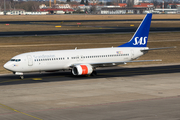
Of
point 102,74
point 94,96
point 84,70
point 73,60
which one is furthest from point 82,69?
point 94,96

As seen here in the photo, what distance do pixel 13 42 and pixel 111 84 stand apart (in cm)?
5398

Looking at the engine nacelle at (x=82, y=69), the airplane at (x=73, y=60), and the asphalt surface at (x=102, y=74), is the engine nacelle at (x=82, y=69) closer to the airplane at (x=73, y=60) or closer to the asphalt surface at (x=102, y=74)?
the airplane at (x=73, y=60)

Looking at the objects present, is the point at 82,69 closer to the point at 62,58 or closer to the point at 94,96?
the point at 62,58

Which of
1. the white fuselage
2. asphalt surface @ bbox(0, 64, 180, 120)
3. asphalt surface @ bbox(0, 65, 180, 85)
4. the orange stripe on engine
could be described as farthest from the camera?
the orange stripe on engine

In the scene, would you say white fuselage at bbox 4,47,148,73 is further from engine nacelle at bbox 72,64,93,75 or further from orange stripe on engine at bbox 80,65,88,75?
orange stripe on engine at bbox 80,65,88,75

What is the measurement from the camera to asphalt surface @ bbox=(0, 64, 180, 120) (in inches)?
1128

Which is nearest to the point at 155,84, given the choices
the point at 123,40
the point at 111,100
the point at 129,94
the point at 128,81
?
the point at 128,81

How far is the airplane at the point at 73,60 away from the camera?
153ft

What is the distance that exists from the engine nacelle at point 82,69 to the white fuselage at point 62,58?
4.35 feet

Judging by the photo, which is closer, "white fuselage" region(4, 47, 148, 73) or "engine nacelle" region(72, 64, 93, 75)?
"white fuselage" region(4, 47, 148, 73)

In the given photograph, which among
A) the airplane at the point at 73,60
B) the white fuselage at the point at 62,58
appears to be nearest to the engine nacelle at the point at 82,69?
the airplane at the point at 73,60

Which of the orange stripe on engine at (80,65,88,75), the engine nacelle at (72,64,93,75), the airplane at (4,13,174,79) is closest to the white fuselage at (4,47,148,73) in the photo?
the airplane at (4,13,174,79)

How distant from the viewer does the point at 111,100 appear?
112 feet

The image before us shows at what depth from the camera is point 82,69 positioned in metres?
47.9
